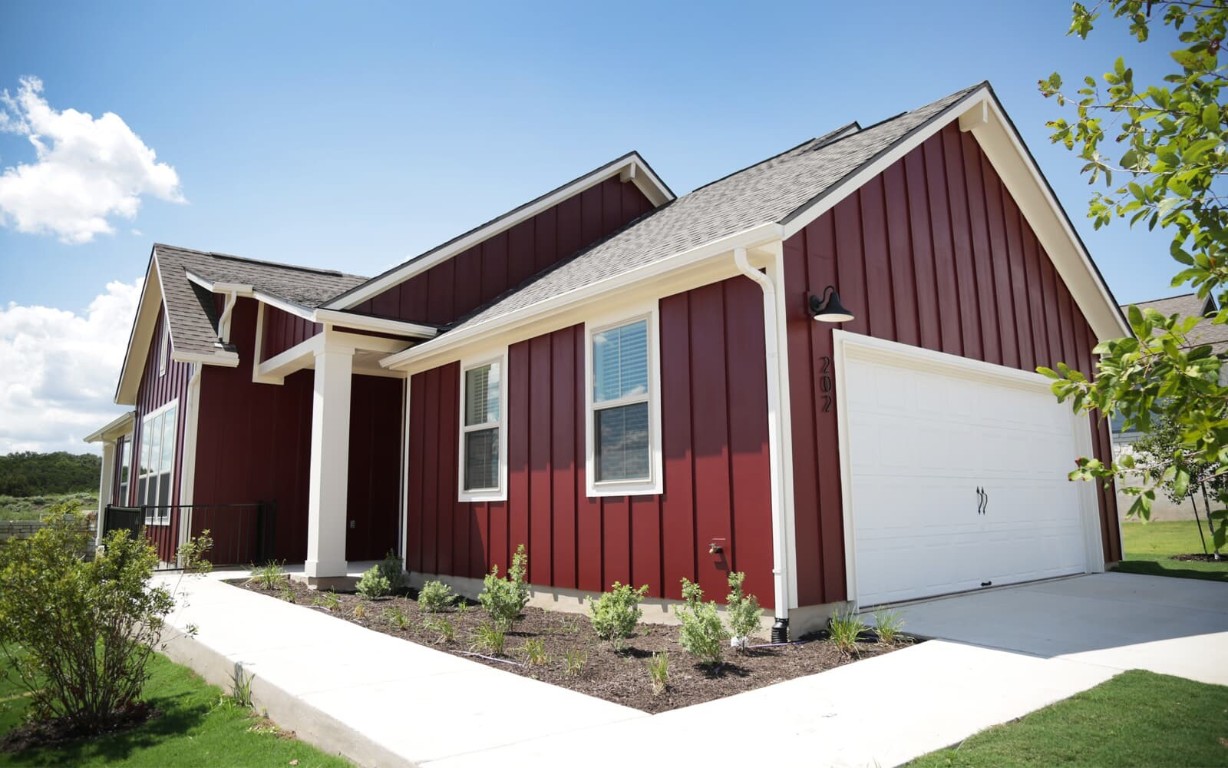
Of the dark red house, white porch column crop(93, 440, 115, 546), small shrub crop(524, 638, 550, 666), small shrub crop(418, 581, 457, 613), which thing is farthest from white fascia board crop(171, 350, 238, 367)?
white porch column crop(93, 440, 115, 546)

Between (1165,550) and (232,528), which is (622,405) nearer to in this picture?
(232,528)

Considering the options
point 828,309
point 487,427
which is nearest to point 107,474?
point 487,427

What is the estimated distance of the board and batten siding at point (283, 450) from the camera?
12148 millimetres

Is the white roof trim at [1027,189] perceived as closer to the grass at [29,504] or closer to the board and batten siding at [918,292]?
the board and batten siding at [918,292]

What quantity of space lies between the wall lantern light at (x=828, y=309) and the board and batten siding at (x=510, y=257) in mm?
6071

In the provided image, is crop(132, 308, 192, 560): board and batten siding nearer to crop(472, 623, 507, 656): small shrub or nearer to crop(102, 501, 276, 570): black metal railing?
crop(102, 501, 276, 570): black metal railing

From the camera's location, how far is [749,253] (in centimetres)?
604

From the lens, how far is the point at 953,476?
7699 mm

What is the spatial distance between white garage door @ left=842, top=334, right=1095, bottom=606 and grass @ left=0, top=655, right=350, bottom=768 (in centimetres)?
448

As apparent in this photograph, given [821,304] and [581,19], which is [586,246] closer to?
[581,19]

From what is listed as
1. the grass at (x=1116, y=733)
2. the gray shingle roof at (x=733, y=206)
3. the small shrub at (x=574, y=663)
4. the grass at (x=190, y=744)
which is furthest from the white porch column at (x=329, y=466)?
the grass at (x=1116, y=733)

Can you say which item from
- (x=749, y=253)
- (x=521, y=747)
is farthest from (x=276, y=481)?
(x=521, y=747)

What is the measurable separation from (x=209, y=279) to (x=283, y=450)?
325 centimetres

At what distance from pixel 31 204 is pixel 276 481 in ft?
19.0
